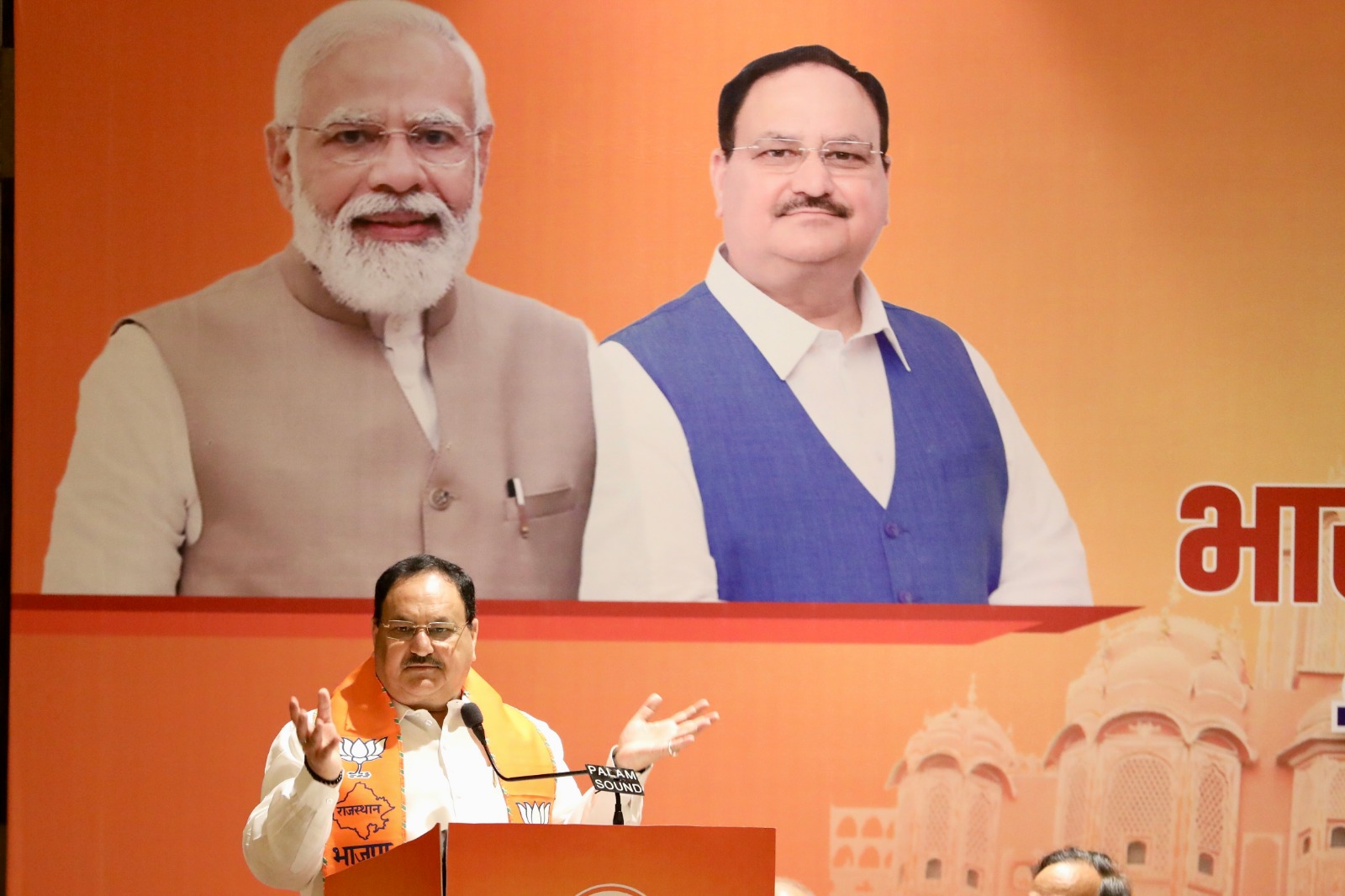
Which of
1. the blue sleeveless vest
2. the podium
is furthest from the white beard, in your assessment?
the podium

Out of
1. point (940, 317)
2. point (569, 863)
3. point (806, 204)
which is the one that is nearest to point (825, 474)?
point (940, 317)

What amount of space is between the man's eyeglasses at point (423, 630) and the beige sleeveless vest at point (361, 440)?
136 centimetres

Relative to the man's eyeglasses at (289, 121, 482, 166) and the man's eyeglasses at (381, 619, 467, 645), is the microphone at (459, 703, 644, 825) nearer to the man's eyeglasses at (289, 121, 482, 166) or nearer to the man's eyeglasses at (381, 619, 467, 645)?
the man's eyeglasses at (381, 619, 467, 645)

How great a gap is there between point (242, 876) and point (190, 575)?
2.72 ft

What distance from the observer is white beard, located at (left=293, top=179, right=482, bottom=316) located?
3850mm

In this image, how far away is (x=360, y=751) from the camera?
8.07 ft

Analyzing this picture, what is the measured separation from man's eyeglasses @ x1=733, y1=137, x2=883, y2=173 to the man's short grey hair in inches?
29.8

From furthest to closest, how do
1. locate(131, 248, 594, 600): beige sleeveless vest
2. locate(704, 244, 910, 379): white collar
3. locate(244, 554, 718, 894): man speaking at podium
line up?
locate(704, 244, 910, 379): white collar → locate(131, 248, 594, 600): beige sleeveless vest → locate(244, 554, 718, 894): man speaking at podium

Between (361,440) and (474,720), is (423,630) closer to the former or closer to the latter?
(474,720)

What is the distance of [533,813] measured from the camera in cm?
250

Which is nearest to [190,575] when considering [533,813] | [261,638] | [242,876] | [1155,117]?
[261,638]

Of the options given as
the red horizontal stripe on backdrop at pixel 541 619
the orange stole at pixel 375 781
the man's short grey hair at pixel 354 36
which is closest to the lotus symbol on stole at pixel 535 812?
the orange stole at pixel 375 781

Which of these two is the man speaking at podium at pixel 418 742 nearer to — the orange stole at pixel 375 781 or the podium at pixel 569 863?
the orange stole at pixel 375 781

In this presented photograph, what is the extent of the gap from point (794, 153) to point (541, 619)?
1469 millimetres
